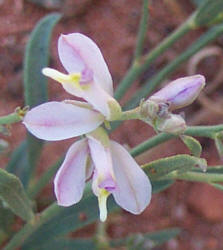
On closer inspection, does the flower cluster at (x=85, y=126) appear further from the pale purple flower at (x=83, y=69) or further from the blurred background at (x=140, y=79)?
the blurred background at (x=140, y=79)

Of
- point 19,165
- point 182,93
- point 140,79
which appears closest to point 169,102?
point 182,93

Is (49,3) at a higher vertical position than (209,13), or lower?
lower

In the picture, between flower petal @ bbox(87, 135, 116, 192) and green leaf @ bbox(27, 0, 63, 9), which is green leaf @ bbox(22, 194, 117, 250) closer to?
flower petal @ bbox(87, 135, 116, 192)

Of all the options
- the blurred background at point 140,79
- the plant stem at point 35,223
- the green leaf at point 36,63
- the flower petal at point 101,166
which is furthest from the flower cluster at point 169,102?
the blurred background at point 140,79

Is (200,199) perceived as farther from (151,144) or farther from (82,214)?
(151,144)

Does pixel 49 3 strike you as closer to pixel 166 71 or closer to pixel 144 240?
pixel 166 71

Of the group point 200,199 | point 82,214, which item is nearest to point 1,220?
point 82,214
